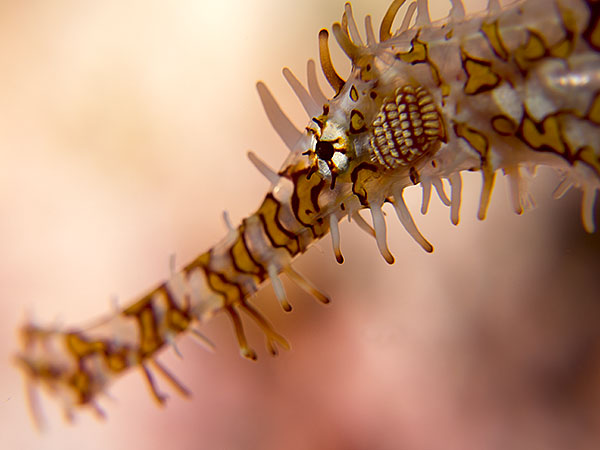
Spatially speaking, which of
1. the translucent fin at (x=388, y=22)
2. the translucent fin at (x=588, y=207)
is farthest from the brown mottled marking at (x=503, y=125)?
the translucent fin at (x=388, y=22)

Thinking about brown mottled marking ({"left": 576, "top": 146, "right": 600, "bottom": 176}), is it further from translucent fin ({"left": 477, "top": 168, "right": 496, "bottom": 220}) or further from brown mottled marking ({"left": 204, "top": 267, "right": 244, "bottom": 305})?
brown mottled marking ({"left": 204, "top": 267, "right": 244, "bottom": 305})

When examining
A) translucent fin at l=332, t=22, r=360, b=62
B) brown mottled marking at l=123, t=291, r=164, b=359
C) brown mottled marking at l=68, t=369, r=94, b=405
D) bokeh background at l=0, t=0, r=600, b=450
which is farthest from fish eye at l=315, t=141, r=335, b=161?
bokeh background at l=0, t=0, r=600, b=450

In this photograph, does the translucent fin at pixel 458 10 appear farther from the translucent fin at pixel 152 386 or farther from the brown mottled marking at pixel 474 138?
the translucent fin at pixel 152 386

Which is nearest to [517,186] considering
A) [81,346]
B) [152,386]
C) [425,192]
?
[425,192]

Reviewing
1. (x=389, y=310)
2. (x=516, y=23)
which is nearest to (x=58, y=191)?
(x=389, y=310)

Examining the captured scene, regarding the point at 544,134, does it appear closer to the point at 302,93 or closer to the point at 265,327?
the point at 302,93

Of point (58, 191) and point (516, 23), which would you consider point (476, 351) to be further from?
point (58, 191)
